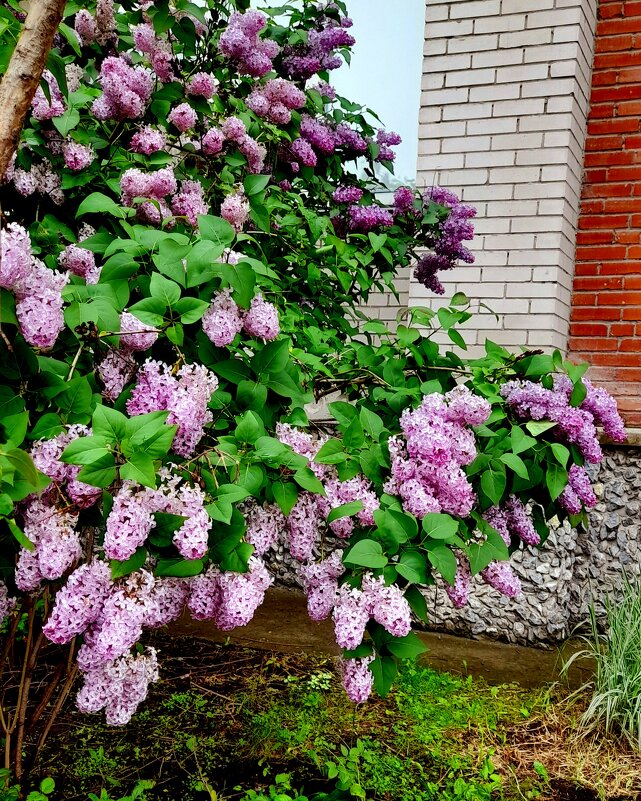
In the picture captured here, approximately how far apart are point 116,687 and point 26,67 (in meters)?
1.04

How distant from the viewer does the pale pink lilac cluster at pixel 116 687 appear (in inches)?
49.1

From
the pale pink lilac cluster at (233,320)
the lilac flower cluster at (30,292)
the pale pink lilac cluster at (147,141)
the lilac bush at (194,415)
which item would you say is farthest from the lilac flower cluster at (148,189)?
the lilac flower cluster at (30,292)

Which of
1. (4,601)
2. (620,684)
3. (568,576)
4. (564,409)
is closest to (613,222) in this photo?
(568,576)

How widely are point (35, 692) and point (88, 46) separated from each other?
2372 mm

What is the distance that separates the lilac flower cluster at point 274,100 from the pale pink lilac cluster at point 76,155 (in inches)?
29.3

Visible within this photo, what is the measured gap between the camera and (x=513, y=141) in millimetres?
3492

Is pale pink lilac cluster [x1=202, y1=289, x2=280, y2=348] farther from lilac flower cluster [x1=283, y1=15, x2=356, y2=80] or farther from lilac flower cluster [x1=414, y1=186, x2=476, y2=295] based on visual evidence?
lilac flower cluster [x1=414, y1=186, x2=476, y2=295]

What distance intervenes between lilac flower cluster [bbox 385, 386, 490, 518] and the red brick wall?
2423 mm

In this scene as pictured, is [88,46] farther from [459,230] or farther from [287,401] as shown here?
[459,230]

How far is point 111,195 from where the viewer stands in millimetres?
1793

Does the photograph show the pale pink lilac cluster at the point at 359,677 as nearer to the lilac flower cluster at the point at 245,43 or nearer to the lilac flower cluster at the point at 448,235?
the lilac flower cluster at the point at 245,43

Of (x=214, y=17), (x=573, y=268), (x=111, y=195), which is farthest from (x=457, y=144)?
(x=111, y=195)

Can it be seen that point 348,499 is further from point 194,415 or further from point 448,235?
point 448,235

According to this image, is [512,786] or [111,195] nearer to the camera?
[111,195]
